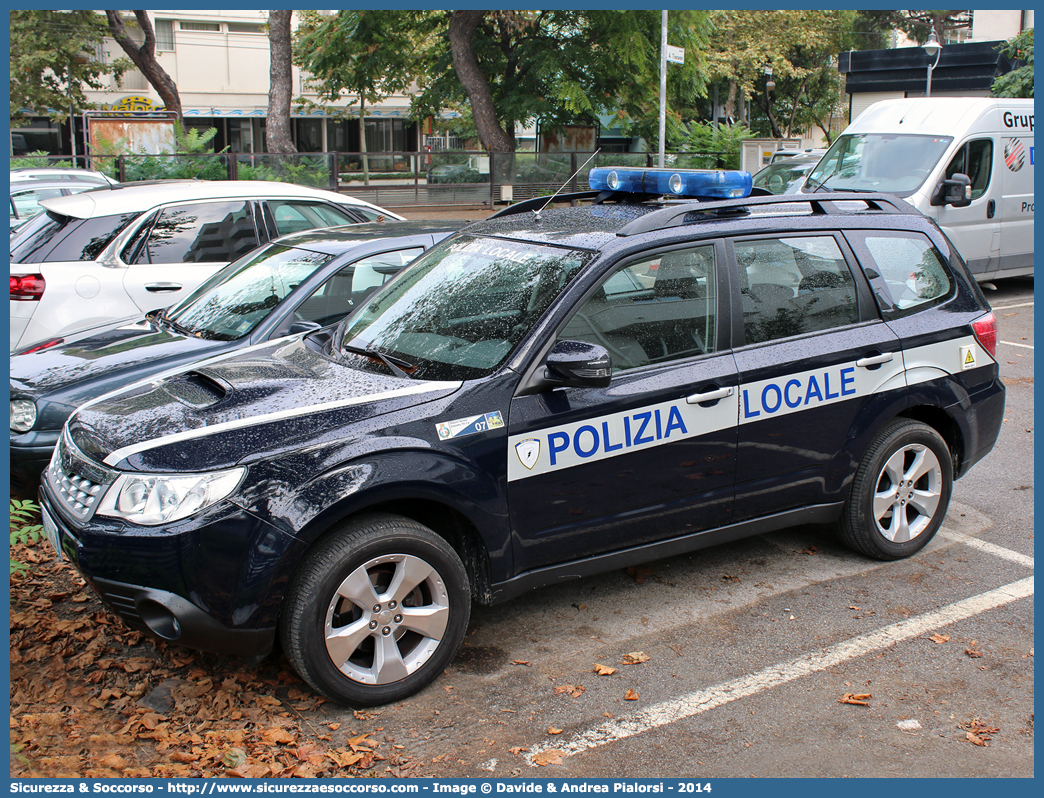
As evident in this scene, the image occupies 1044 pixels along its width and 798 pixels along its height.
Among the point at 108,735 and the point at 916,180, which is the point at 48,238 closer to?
the point at 108,735

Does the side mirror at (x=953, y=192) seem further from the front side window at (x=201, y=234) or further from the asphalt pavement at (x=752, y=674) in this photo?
the front side window at (x=201, y=234)

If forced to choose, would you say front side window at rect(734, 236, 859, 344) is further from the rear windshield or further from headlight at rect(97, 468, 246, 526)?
the rear windshield

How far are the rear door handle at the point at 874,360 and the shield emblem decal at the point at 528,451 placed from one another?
176cm

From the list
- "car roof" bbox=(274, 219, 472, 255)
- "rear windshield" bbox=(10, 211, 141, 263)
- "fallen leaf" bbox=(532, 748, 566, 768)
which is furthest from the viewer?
"rear windshield" bbox=(10, 211, 141, 263)

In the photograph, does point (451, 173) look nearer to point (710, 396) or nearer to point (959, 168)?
point (959, 168)

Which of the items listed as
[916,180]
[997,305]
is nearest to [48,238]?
[916,180]

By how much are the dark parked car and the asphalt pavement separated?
2383mm

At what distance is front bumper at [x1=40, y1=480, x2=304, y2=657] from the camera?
3289 millimetres

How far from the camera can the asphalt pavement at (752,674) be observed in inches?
131

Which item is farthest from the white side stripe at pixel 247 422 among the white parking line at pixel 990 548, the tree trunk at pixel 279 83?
the tree trunk at pixel 279 83

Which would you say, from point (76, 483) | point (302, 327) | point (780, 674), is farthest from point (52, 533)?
point (780, 674)

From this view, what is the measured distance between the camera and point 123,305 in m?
7.43

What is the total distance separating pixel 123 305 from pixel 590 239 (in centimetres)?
467

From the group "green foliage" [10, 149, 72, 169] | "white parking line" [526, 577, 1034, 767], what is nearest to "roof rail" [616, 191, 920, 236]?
"white parking line" [526, 577, 1034, 767]
